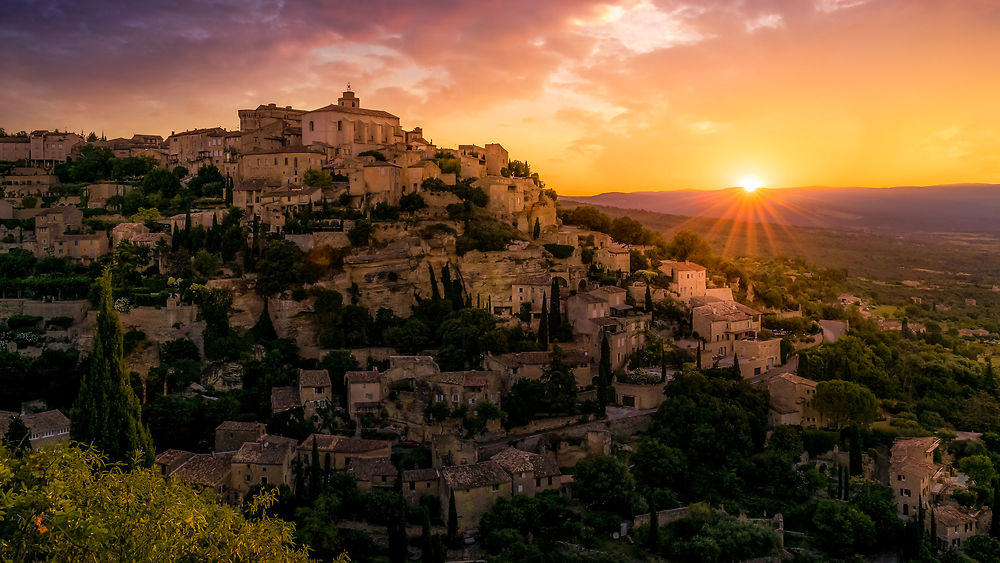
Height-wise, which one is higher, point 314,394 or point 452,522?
point 314,394

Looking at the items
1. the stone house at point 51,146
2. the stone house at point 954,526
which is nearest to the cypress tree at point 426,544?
the stone house at point 954,526

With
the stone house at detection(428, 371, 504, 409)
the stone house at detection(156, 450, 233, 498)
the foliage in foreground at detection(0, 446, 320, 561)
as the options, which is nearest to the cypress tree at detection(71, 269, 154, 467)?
the stone house at detection(156, 450, 233, 498)

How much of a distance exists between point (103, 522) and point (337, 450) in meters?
18.4

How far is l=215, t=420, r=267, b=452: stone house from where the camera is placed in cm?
2761

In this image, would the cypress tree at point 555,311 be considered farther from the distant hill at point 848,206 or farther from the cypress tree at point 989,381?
the distant hill at point 848,206

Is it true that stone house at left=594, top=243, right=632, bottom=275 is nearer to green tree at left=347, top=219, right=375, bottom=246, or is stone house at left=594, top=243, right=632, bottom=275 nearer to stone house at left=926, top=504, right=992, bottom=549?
green tree at left=347, top=219, right=375, bottom=246

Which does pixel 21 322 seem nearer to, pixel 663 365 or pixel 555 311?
pixel 555 311

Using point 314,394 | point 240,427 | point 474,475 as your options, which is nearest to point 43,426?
point 240,427

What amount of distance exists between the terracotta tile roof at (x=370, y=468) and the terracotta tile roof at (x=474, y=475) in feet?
5.90

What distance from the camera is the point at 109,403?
73.6 ft

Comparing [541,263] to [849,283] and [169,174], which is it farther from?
[849,283]

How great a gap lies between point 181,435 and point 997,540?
1072 inches

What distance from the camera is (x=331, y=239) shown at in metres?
36.2

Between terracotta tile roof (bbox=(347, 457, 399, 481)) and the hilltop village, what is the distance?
71 mm
